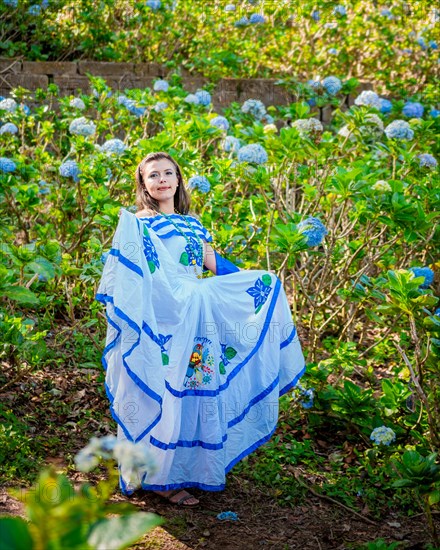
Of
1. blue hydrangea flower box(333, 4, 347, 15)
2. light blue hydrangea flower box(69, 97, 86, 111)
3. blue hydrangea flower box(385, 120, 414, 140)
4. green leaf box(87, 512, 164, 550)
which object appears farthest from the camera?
blue hydrangea flower box(333, 4, 347, 15)

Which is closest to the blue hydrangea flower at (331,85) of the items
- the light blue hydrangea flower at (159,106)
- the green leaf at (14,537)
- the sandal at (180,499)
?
the light blue hydrangea flower at (159,106)

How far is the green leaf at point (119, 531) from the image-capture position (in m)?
0.94

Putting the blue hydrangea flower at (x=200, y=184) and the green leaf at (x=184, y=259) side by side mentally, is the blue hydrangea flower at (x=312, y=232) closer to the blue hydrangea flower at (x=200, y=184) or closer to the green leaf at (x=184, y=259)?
the green leaf at (x=184, y=259)

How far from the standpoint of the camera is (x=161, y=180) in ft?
10.2

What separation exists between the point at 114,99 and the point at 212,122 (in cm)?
72

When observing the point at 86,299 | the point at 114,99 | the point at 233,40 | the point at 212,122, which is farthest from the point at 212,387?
the point at 233,40

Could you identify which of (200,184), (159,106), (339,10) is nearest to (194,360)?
(200,184)

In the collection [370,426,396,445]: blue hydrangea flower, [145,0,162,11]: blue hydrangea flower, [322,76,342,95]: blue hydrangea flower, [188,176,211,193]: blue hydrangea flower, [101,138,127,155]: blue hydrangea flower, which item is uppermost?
[145,0,162,11]: blue hydrangea flower

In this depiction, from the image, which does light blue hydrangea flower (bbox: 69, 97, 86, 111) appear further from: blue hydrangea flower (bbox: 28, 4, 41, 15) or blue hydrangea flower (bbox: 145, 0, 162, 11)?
blue hydrangea flower (bbox: 28, 4, 41, 15)

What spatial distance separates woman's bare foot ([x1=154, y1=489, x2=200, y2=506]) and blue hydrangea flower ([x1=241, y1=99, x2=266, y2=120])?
9.32 feet

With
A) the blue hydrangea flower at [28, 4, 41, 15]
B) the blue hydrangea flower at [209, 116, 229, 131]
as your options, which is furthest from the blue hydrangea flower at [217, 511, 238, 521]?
the blue hydrangea flower at [28, 4, 41, 15]

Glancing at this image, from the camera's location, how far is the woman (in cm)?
268

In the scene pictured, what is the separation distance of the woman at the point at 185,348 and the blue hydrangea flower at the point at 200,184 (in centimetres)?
41

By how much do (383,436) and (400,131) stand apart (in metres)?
1.67
